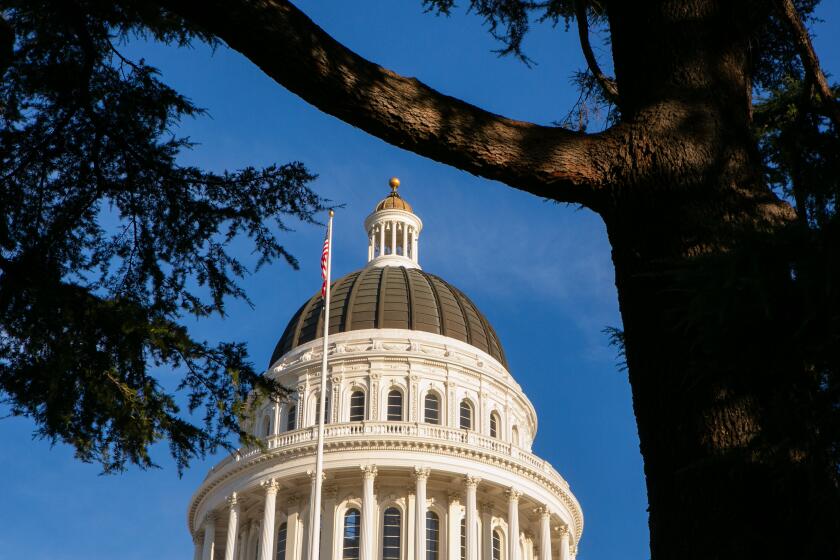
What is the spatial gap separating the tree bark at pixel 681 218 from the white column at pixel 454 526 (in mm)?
56126

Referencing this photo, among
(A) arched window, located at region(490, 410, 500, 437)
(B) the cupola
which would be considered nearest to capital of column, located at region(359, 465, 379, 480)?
(A) arched window, located at region(490, 410, 500, 437)

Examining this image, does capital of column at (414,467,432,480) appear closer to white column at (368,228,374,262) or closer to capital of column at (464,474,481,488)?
capital of column at (464,474,481,488)

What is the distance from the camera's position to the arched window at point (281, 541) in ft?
204

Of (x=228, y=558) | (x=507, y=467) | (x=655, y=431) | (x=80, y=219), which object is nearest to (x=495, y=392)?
(x=507, y=467)

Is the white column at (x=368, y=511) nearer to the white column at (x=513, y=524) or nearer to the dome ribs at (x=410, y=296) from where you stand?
the white column at (x=513, y=524)

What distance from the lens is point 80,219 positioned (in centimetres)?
998

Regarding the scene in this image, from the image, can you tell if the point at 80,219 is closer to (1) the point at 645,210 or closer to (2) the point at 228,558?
(1) the point at 645,210

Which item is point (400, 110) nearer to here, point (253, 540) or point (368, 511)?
point (368, 511)

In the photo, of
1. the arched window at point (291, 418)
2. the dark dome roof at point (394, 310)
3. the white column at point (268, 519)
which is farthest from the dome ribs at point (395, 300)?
the white column at point (268, 519)

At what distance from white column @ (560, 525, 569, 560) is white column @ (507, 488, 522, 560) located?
4880 millimetres

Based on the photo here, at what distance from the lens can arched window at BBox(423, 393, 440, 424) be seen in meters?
65.9

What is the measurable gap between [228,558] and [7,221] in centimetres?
5505

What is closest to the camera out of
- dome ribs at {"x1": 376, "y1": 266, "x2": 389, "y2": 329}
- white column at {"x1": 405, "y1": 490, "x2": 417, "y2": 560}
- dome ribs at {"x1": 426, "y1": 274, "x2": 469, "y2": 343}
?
white column at {"x1": 405, "y1": 490, "x2": 417, "y2": 560}

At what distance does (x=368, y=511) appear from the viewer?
60.6 meters
